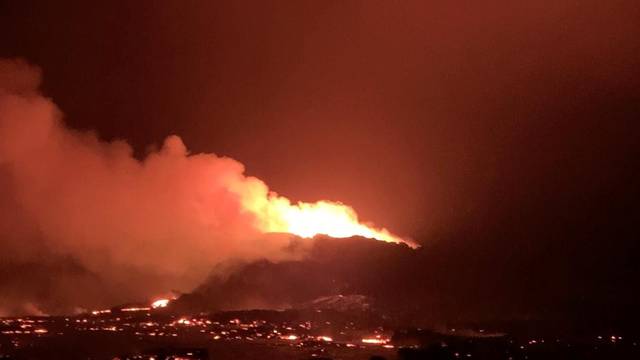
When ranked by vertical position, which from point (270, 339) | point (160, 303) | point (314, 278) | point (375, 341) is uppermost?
point (314, 278)

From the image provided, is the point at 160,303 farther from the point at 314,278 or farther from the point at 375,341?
the point at 375,341

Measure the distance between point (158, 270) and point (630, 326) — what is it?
2755 centimetres

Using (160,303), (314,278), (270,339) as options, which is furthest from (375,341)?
(160,303)

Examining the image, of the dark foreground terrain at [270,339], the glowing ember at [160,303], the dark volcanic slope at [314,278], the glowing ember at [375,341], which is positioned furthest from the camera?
the dark volcanic slope at [314,278]

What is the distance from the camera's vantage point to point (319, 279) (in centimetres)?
4925

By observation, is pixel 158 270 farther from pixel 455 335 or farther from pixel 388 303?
pixel 455 335

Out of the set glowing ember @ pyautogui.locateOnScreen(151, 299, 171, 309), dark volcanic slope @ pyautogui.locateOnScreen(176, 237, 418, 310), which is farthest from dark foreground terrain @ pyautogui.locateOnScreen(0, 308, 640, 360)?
dark volcanic slope @ pyautogui.locateOnScreen(176, 237, 418, 310)

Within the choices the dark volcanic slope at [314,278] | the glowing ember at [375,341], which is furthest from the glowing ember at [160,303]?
the glowing ember at [375,341]

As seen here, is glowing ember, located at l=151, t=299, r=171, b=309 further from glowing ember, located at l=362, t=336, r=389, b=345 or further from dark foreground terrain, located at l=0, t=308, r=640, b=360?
glowing ember, located at l=362, t=336, r=389, b=345

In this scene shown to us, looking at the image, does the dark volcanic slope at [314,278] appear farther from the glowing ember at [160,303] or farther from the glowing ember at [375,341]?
the glowing ember at [375,341]

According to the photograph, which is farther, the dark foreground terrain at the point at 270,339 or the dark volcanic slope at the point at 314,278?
the dark volcanic slope at the point at 314,278

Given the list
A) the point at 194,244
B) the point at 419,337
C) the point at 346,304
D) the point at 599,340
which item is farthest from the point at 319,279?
the point at 599,340

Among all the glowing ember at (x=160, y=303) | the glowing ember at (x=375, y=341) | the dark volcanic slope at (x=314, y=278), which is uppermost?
the dark volcanic slope at (x=314, y=278)

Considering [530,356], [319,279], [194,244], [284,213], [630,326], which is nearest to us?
[530,356]
